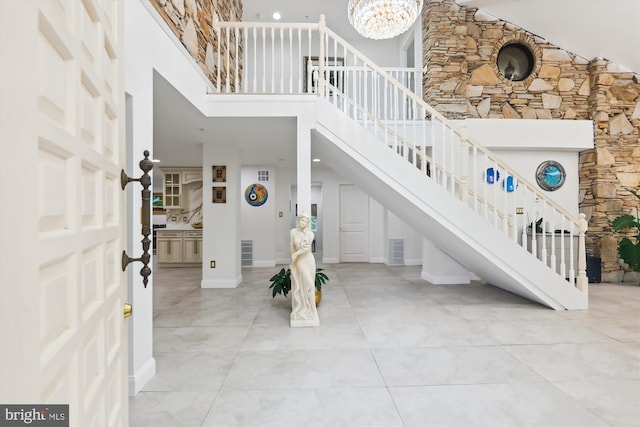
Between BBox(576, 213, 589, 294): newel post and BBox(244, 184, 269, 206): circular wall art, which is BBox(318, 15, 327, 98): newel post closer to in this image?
BBox(576, 213, 589, 294): newel post

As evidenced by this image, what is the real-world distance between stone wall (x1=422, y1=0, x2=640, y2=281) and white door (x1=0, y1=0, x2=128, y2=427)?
212 inches

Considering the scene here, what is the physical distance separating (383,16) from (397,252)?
4947mm

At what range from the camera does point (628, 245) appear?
5227 millimetres

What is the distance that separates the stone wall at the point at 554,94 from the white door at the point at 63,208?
212 inches

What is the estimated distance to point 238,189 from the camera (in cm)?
543

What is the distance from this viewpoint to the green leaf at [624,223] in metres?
5.12

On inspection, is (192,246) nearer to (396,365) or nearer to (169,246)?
(169,246)

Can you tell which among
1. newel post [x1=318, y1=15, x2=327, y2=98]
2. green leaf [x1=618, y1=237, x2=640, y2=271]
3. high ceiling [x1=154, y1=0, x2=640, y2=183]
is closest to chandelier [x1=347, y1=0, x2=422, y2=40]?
newel post [x1=318, y1=15, x2=327, y2=98]

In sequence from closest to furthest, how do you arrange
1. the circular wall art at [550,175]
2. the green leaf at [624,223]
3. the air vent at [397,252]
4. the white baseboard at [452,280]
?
the green leaf at [624,223], the white baseboard at [452,280], the circular wall art at [550,175], the air vent at [397,252]

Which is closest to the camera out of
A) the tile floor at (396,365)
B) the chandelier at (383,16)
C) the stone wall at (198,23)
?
the tile floor at (396,365)

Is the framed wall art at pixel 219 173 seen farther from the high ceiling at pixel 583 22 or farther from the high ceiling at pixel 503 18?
the high ceiling at pixel 583 22

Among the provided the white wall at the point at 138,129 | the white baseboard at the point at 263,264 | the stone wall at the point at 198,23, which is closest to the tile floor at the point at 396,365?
the white wall at the point at 138,129

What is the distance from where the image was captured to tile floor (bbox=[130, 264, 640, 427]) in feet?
6.26

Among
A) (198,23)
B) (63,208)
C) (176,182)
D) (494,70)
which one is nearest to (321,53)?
(198,23)
